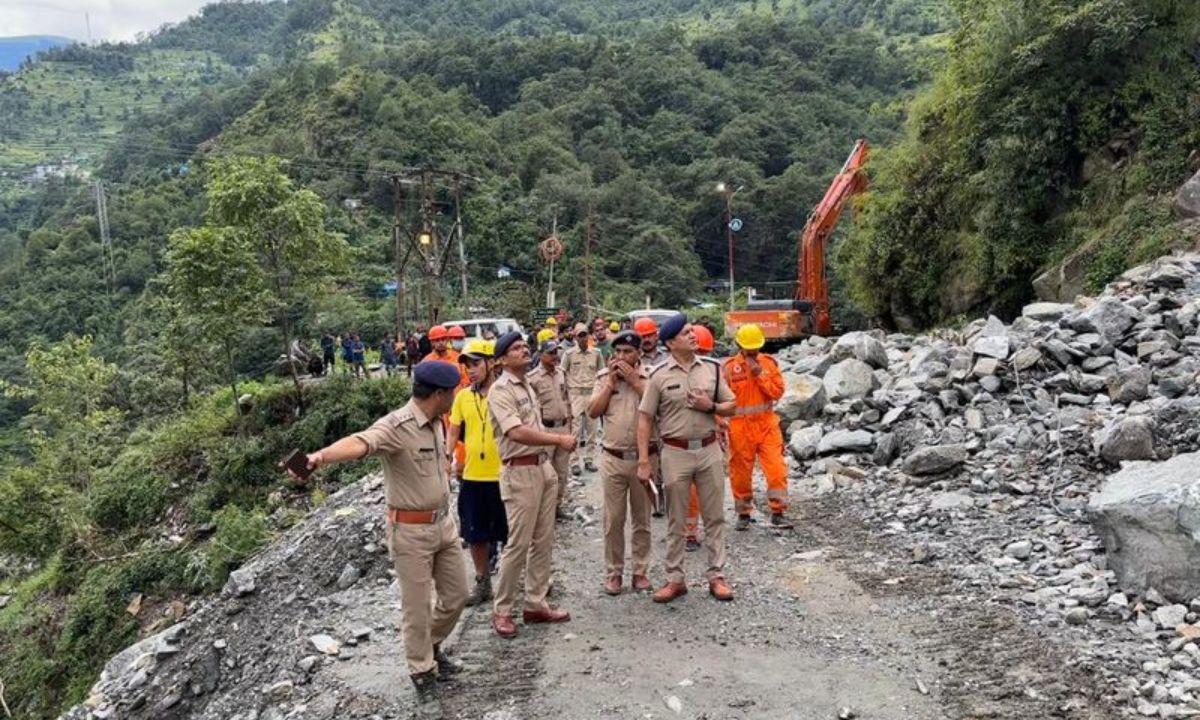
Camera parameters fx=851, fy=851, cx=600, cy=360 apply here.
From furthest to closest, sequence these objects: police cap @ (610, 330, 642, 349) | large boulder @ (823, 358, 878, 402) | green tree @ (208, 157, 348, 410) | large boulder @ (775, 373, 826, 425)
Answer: green tree @ (208, 157, 348, 410), large boulder @ (823, 358, 878, 402), large boulder @ (775, 373, 826, 425), police cap @ (610, 330, 642, 349)

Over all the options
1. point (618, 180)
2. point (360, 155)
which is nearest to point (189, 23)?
point (360, 155)

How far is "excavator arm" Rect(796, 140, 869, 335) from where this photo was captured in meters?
19.5

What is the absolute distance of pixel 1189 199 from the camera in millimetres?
12227

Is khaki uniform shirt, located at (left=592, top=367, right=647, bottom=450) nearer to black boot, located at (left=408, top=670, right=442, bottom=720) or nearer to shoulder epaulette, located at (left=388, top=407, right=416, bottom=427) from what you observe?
shoulder epaulette, located at (left=388, top=407, right=416, bottom=427)

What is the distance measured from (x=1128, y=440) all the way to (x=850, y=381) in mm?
3927

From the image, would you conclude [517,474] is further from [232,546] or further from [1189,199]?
[1189,199]

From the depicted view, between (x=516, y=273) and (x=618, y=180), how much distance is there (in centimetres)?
1084

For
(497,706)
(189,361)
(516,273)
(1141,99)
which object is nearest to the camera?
(497,706)

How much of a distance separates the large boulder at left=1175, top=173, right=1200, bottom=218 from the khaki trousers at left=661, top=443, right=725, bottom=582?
34.3 feet

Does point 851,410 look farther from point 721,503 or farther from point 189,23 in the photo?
point 189,23

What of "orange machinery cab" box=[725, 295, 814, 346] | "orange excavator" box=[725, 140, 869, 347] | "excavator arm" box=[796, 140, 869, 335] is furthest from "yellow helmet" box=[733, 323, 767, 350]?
"excavator arm" box=[796, 140, 869, 335]

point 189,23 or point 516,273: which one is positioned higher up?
point 189,23

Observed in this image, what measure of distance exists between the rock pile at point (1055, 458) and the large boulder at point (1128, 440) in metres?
0.01

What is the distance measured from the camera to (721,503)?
5.58 metres
